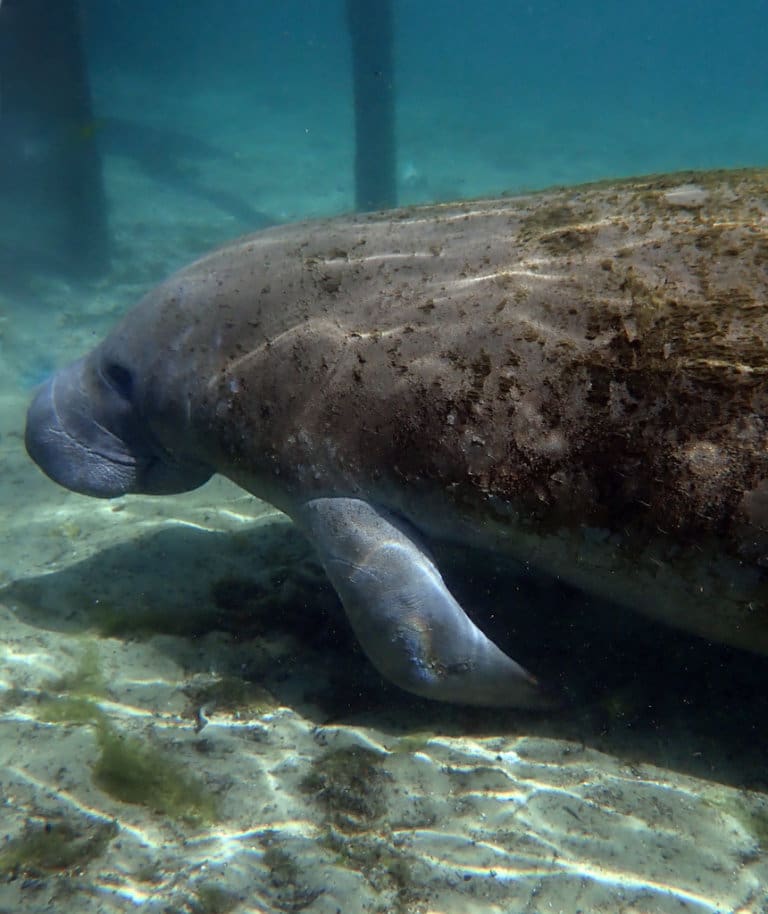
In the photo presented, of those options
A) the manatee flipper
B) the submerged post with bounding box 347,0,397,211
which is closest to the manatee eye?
the manatee flipper

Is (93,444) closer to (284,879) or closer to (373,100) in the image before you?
(284,879)

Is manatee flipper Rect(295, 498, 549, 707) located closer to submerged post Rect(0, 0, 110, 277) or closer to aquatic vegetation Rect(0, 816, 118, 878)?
aquatic vegetation Rect(0, 816, 118, 878)

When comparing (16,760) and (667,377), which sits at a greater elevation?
(667,377)

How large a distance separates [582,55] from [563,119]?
109 m

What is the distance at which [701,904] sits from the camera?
221cm

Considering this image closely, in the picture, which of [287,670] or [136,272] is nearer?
[287,670]

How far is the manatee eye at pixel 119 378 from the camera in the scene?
375 centimetres

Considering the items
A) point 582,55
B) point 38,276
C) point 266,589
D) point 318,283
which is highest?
point 582,55

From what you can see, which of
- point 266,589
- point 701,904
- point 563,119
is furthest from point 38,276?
point 563,119

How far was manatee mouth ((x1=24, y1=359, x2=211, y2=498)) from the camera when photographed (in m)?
3.87

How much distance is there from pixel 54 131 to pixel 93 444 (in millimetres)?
13722

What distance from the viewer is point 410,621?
272 cm

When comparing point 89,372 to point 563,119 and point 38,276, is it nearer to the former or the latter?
point 38,276

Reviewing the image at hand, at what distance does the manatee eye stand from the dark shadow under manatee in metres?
1.23
